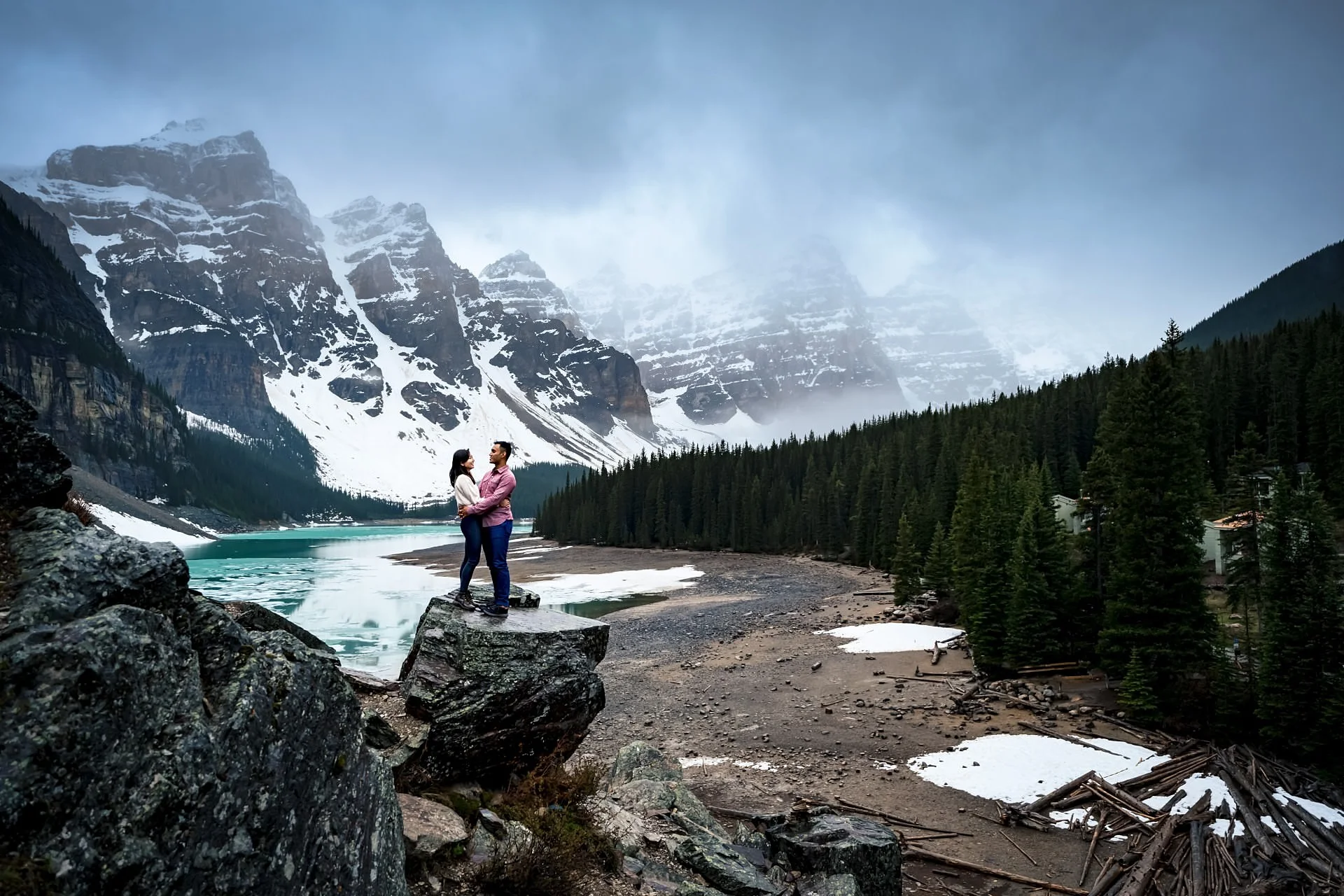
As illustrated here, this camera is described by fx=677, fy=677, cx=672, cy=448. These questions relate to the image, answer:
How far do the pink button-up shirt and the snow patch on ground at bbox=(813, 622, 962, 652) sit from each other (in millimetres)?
22604

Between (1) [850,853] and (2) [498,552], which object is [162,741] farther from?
(1) [850,853]

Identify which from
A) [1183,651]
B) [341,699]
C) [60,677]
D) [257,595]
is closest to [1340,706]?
[1183,651]

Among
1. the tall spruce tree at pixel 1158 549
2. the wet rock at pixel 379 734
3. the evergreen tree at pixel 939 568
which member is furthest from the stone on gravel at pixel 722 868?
the evergreen tree at pixel 939 568

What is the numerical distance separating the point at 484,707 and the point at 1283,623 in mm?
17679

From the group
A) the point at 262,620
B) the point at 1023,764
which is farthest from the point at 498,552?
the point at 1023,764

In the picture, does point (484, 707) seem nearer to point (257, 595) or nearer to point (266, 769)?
point (266, 769)

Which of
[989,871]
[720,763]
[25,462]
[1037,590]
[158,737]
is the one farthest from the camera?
[1037,590]

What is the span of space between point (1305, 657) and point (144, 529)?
128116 mm

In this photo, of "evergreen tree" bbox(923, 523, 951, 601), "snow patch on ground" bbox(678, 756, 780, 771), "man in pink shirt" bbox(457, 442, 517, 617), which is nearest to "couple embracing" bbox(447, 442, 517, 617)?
"man in pink shirt" bbox(457, 442, 517, 617)

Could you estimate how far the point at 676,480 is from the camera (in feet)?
372

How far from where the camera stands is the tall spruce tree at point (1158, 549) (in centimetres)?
1856

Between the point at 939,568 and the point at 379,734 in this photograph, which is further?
the point at 939,568

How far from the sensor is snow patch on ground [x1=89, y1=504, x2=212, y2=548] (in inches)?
3629

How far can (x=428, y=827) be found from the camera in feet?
21.8
